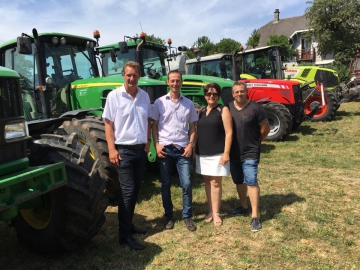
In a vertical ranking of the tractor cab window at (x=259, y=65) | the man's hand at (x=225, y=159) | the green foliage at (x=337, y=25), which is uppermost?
the green foliage at (x=337, y=25)

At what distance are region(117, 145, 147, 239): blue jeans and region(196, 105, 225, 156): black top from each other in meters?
0.74

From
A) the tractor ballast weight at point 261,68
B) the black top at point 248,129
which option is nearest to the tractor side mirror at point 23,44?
the black top at point 248,129

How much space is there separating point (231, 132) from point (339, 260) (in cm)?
159

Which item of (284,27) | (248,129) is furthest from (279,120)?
(284,27)

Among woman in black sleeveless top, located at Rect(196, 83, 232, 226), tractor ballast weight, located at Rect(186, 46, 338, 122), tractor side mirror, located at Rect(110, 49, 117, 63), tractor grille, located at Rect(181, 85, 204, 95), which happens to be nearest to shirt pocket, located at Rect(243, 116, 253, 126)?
woman in black sleeveless top, located at Rect(196, 83, 232, 226)

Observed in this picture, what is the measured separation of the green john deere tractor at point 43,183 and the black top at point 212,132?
123cm

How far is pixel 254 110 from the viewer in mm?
3842

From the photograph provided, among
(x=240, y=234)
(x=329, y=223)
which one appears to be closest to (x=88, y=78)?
(x=240, y=234)

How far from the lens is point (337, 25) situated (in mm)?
27062

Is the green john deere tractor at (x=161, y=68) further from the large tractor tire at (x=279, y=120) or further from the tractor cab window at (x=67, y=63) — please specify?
the tractor cab window at (x=67, y=63)

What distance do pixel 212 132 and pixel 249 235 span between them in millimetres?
1169

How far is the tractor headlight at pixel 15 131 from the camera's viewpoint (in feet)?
7.98

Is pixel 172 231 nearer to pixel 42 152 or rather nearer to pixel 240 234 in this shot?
pixel 240 234

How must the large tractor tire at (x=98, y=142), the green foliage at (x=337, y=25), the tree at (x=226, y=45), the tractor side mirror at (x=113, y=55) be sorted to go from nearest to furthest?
the large tractor tire at (x=98, y=142)
the tractor side mirror at (x=113, y=55)
the green foliage at (x=337, y=25)
the tree at (x=226, y=45)
